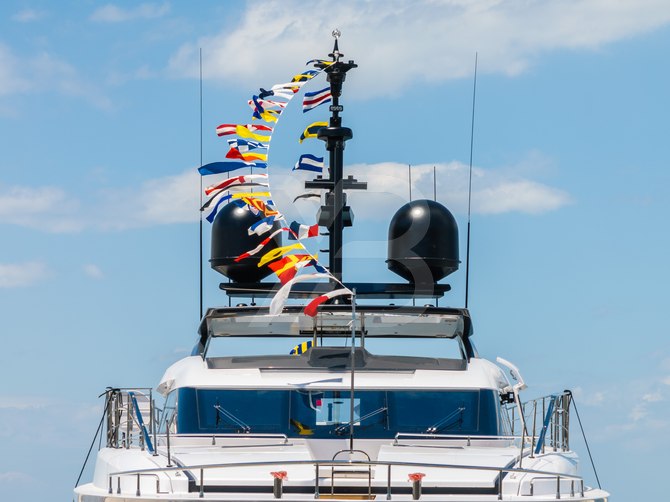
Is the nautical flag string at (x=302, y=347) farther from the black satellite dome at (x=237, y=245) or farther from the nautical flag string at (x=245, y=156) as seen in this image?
the nautical flag string at (x=245, y=156)

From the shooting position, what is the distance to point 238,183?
20.1m

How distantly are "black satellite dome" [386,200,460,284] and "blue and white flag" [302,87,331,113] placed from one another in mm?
2239

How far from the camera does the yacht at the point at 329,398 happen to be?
13727mm

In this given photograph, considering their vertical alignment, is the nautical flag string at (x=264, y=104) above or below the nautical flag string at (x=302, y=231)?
above

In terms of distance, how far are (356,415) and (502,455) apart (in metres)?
2.17

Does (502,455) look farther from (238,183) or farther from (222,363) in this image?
(238,183)

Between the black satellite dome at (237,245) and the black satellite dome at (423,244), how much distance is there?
1981 millimetres

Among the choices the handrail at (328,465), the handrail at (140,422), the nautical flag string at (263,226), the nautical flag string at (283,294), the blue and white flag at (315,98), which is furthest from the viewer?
the blue and white flag at (315,98)

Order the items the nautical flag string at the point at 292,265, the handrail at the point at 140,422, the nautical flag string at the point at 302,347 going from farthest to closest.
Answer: the nautical flag string at the point at 302,347 < the nautical flag string at the point at 292,265 < the handrail at the point at 140,422

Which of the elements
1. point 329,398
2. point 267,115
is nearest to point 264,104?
point 267,115

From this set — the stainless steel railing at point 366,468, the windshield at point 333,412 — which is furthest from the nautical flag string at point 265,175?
the stainless steel railing at point 366,468

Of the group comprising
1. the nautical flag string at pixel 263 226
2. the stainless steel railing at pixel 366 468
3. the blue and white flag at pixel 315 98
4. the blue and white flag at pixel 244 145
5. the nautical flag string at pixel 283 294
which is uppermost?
the blue and white flag at pixel 315 98

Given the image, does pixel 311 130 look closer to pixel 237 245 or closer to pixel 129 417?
pixel 237 245

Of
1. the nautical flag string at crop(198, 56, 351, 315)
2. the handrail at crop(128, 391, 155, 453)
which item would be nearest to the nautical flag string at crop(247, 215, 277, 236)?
the nautical flag string at crop(198, 56, 351, 315)
